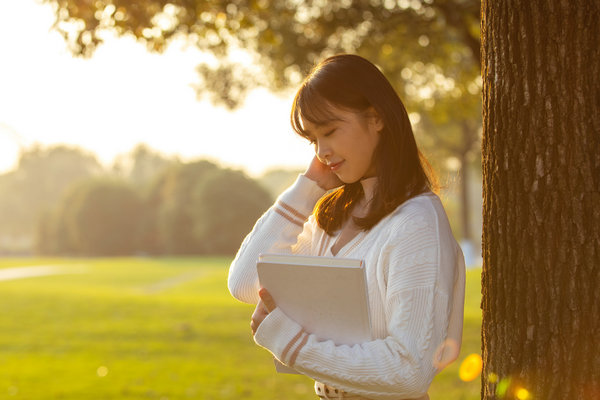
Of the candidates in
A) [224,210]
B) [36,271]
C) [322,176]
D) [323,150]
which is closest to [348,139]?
[323,150]

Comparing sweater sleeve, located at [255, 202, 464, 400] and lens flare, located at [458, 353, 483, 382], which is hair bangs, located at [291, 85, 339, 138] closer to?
sweater sleeve, located at [255, 202, 464, 400]

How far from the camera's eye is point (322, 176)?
292cm

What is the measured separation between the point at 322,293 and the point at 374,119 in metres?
0.62

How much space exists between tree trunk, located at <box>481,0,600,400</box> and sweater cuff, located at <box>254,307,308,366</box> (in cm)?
65

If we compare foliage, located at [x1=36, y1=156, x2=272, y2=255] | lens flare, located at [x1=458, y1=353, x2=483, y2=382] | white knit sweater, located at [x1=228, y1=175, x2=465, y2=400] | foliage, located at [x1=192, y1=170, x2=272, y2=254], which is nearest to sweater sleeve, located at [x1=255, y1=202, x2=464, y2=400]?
white knit sweater, located at [x1=228, y1=175, x2=465, y2=400]

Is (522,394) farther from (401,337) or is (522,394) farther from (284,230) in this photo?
(284,230)

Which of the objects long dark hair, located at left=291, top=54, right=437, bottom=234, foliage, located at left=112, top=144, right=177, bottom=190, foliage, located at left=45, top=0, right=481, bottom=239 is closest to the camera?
long dark hair, located at left=291, top=54, right=437, bottom=234

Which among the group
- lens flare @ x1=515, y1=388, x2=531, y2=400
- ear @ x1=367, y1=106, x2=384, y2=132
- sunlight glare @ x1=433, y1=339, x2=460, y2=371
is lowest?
lens flare @ x1=515, y1=388, x2=531, y2=400

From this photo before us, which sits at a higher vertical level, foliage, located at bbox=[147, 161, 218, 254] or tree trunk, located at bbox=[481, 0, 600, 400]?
tree trunk, located at bbox=[481, 0, 600, 400]

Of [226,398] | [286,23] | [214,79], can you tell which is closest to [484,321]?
[226,398]

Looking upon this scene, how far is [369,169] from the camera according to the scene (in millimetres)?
2502

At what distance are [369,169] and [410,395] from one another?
2.54 feet

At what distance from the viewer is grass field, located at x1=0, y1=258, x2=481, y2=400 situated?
827cm

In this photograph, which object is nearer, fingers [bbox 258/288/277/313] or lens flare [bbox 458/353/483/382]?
fingers [bbox 258/288/277/313]
